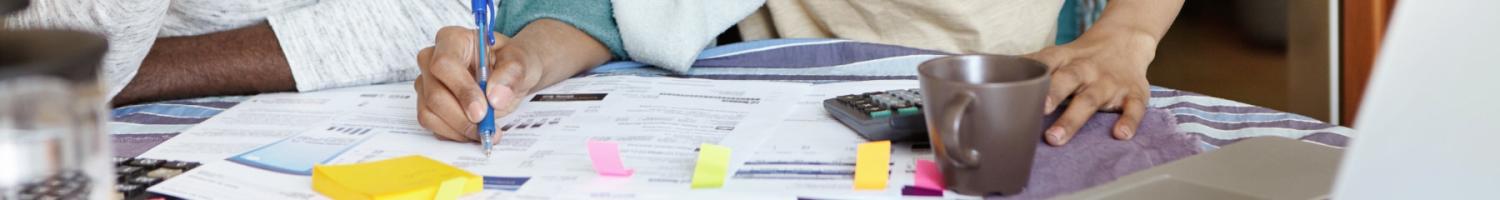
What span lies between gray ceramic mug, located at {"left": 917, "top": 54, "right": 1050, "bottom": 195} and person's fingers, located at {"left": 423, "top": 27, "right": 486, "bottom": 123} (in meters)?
0.31

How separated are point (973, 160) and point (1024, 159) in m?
0.04

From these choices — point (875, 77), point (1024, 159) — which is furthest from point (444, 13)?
point (1024, 159)

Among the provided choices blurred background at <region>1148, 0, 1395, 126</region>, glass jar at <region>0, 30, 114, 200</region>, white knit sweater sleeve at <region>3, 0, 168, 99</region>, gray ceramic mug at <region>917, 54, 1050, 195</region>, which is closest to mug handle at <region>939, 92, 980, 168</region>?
gray ceramic mug at <region>917, 54, 1050, 195</region>

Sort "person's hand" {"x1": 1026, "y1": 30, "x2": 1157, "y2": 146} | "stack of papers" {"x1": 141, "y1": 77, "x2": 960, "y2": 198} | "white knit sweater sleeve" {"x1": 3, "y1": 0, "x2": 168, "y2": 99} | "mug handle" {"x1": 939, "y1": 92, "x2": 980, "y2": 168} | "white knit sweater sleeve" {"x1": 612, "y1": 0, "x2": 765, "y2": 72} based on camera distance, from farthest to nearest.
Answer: "white knit sweater sleeve" {"x1": 612, "y1": 0, "x2": 765, "y2": 72} → "white knit sweater sleeve" {"x1": 3, "y1": 0, "x2": 168, "y2": 99} → "person's hand" {"x1": 1026, "y1": 30, "x2": 1157, "y2": 146} → "stack of papers" {"x1": 141, "y1": 77, "x2": 960, "y2": 198} → "mug handle" {"x1": 939, "y1": 92, "x2": 980, "y2": 168}

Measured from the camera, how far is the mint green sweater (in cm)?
115

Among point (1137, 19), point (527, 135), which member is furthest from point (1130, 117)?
point (527, 135)

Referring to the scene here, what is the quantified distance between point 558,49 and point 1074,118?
1.43 ft

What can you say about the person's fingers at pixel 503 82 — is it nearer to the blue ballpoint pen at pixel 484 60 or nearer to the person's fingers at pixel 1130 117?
the blue ballpoint pen at pixel 484 60

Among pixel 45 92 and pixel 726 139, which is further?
pixel 726 139

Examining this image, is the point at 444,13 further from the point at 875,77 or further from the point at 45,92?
the point at 45,92

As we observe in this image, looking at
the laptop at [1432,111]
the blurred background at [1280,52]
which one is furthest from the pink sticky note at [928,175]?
the blurred background at [1280,52]

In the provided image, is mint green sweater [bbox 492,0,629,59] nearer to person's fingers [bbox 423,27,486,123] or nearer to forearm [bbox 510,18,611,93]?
forearm [bbox 510,18,611,93]

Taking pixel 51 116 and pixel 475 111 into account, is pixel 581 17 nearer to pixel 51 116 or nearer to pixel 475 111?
pixel 475 111

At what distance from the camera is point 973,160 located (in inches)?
26.1
